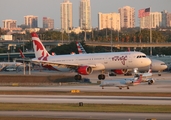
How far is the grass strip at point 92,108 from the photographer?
153 ft

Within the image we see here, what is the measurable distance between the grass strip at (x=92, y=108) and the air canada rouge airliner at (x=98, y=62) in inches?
1450

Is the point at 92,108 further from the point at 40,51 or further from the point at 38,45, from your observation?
the point at 38,45

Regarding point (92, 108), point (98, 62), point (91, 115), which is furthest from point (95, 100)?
point (98, 62)

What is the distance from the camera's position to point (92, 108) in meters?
48.6

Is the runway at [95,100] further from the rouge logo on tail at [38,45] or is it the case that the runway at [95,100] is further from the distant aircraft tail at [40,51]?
the rouge logo on tail at [38,45]

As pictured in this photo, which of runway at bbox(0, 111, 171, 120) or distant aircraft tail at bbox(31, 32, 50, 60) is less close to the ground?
distant aircraft tail at bbox(31, 32, 50, 60)

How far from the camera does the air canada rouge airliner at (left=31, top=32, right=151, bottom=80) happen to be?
3452 inches

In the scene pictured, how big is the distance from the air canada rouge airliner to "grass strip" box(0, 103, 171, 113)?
121 ft

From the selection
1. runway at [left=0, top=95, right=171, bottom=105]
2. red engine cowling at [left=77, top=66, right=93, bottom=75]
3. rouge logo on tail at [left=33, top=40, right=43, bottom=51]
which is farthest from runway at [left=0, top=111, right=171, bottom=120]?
rouge logo on tail at [left=33, top=40, right=43, bottom=51]

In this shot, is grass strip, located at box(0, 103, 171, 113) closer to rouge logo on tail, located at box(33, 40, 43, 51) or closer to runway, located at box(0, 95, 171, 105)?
runway, located at box(0, 95, 171, 105)

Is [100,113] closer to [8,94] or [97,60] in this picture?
[8,94]

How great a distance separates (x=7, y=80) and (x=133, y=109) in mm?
47548

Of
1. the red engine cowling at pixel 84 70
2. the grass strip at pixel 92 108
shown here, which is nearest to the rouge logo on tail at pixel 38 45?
the red engine cowling at pixel 84 70

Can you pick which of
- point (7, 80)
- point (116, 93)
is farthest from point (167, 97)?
point (7, 80)
